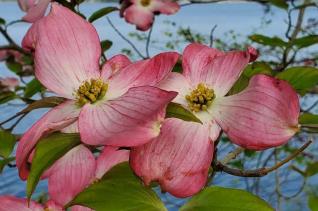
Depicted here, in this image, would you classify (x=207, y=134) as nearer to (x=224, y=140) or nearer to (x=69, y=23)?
(x=69, y=23)

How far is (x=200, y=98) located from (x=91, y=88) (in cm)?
8

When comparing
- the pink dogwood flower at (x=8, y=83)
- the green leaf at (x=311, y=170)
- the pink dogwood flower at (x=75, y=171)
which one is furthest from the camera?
the pink dogwood flower at (x=8, y=83)

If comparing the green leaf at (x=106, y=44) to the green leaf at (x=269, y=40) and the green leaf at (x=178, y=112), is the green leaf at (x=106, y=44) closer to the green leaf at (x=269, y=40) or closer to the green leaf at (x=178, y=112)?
the green leaf at (x=269, y=40)

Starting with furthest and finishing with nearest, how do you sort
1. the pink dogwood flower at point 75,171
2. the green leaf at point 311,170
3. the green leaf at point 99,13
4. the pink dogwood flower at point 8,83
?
the pink dogwood flower at point 8,83 → the green leaf at point 99,13 → the green leaf at point 311,170 → the pink dogwood flower at point 75,171

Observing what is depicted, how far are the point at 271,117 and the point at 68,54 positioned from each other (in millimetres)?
153

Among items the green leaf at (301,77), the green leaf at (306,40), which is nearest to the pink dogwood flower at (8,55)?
the green leaf at (306,40)

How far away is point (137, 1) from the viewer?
48.4 inches

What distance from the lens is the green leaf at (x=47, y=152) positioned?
1.30ft

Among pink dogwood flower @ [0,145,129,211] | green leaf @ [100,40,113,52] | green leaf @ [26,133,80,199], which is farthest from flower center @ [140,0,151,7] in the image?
green leaf @ [26,133,80,199]

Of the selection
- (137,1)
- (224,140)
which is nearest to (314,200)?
(137,1)

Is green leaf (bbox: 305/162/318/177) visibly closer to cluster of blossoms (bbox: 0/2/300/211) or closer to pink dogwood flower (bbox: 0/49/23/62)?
cluster of blossoms (bbox: 0/2/300/211)

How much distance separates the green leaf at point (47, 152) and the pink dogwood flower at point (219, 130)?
0.15 feet

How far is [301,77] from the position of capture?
630mm

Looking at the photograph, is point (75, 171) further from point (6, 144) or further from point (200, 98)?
point (6, 144)
